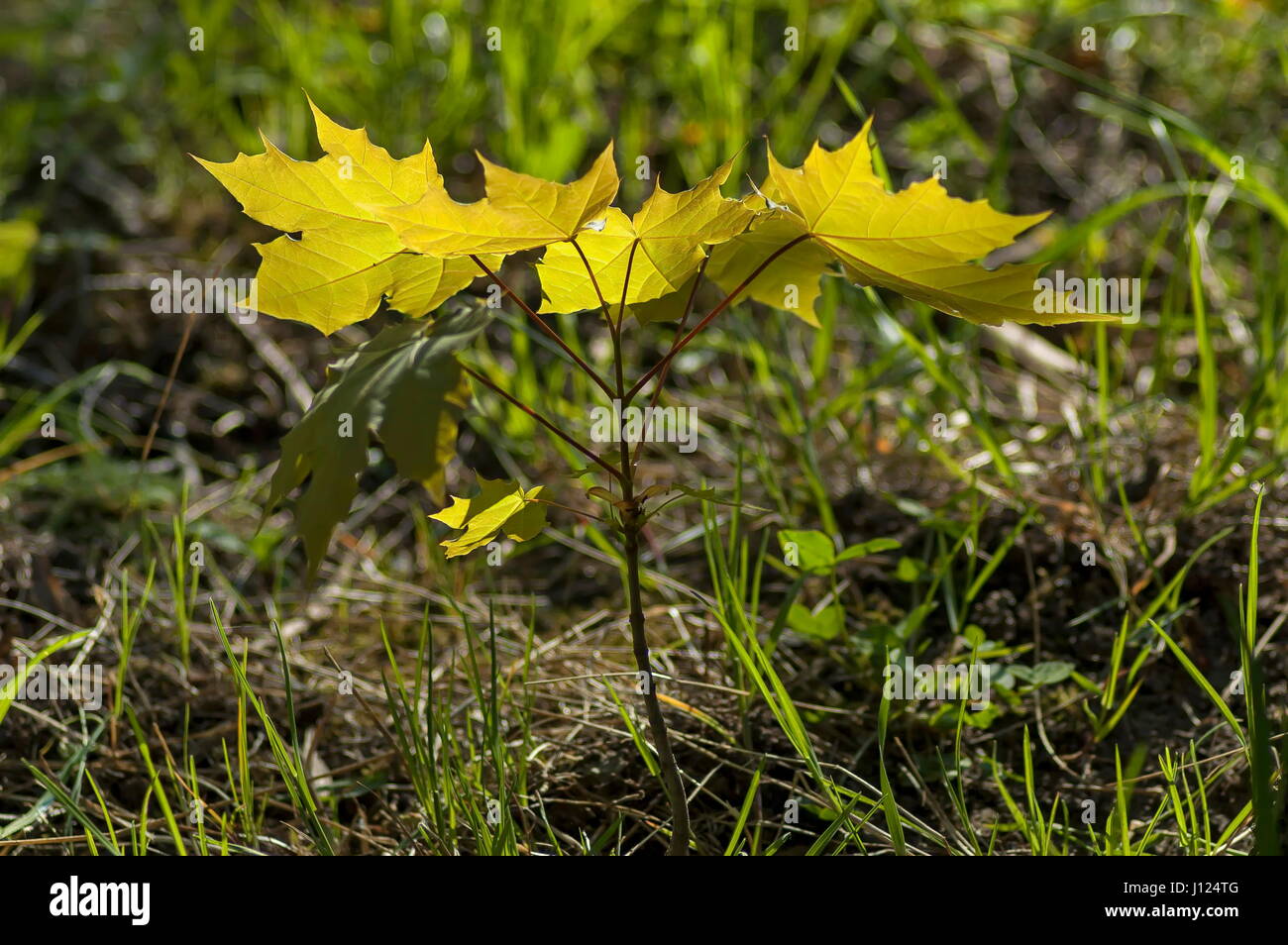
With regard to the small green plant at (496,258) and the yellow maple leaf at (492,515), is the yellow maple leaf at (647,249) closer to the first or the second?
the small green plant at (496,258)

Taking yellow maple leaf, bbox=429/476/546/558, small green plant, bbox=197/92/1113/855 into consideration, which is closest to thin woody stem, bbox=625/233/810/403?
small green plant, bbox=197/92/1113/855

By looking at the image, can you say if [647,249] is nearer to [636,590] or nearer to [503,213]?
[503,213]

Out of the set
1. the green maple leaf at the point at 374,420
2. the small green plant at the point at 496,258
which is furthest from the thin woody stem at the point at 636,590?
the green maple leaf at the point at 374,420

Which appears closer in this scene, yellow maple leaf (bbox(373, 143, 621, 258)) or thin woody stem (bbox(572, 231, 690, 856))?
yellow maple leaf (bbox(373, 143, 621, 258))

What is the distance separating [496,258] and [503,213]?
0.52ft

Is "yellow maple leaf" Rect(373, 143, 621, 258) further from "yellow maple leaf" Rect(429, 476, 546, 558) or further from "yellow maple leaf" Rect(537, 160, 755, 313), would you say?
"yellow maple leaf" Rect(429, 476, 546, 558)

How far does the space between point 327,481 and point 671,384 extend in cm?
123

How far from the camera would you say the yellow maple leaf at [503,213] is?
0.77m

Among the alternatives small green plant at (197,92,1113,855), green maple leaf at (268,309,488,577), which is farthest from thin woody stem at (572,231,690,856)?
green maple leaf at (268,309,488,577)

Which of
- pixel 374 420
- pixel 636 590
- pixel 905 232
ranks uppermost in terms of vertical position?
pixel 905 232

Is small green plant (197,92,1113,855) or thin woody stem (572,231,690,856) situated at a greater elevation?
small green plant (197,92,1113,855)

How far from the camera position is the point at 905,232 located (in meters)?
0.85

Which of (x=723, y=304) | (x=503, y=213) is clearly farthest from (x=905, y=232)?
(x=503, y=213)

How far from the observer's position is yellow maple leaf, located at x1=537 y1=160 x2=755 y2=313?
0.81m
